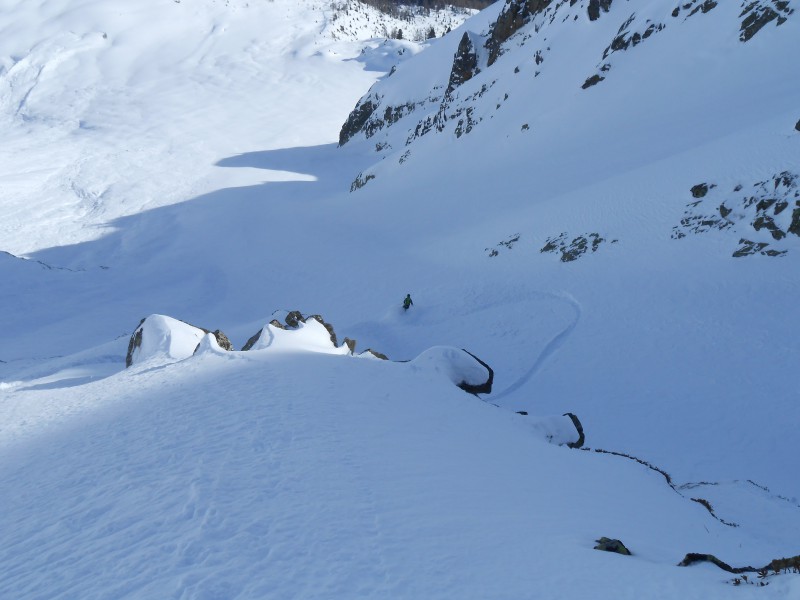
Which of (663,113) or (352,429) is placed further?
(663,113)

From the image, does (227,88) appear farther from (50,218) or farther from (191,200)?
(50,218)

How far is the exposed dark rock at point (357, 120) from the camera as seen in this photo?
52.0 metres

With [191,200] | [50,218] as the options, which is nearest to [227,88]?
[191,200]

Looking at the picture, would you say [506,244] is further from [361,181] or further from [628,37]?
[361,181]

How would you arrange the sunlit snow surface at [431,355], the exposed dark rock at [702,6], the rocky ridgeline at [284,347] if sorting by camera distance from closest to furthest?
the sunlit snow surface at [431,355] → the rocky ridgeline at [284,347] → the exposed dark rock at [702,6]

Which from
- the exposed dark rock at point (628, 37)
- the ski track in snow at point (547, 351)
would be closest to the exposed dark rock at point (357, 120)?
the exposed dark rock at point (628, 37)

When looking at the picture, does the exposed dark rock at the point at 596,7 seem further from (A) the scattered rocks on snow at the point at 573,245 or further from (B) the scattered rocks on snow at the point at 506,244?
(A) the scattered rocks on snow at the point at 573,245

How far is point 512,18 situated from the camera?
40156 mm

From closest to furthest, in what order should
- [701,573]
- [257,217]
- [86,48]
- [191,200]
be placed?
[701,573], [257,217], [191,200], [86,48]

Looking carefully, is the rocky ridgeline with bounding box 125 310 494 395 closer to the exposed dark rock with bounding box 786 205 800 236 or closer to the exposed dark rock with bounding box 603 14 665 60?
the exposed dark rock with bounding box 786 205 800 236

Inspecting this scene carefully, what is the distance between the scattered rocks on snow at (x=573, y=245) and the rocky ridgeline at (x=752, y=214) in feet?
8.18

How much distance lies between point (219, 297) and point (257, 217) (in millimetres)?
9843

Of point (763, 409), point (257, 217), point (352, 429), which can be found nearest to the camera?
point (352, 429)

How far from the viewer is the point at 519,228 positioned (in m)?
22.6
